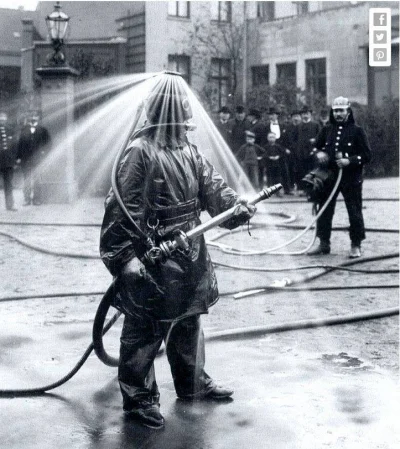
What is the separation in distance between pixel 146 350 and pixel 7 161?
12.5m

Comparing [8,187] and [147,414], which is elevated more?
[8,187]

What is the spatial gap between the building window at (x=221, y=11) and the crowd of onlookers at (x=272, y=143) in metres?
13.2

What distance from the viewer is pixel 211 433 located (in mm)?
4188

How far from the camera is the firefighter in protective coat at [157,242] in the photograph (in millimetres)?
4281

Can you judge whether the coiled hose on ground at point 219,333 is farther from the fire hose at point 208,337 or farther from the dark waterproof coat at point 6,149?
the dark waterproof coat at point 6,149

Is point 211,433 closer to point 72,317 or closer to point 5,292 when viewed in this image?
point 72,317

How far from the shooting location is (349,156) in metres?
10.4

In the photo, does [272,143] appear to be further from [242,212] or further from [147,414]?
[147,414]

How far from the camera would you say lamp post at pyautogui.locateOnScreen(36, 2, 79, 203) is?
55.9 feet

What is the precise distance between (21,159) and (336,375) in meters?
13.3

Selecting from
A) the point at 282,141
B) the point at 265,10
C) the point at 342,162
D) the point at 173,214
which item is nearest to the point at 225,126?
the point at 282,141

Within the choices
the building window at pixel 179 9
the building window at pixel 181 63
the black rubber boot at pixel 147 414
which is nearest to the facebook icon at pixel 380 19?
the black rubber boot at pixel 147 414

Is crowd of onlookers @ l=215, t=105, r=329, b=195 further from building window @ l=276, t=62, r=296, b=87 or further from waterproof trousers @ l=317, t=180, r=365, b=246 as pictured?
building window @ l=276, t=62, r=296, b=87

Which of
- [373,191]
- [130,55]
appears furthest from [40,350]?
[130,55]
